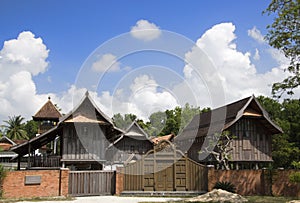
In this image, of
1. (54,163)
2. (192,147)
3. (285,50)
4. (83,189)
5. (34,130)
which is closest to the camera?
(285,50)

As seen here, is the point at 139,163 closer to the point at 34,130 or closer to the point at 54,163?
the point at 54,163

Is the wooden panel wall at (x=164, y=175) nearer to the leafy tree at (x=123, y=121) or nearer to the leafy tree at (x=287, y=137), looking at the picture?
the leafy tree at (x=123, y=121)

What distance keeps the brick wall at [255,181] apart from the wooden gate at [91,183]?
19.9 ft

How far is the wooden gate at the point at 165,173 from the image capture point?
2039cm

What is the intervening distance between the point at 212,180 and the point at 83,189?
778 cm

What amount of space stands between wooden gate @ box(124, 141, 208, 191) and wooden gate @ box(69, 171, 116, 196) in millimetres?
956

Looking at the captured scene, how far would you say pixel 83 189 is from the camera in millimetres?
19594

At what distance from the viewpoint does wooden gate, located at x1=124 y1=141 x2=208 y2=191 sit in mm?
20391

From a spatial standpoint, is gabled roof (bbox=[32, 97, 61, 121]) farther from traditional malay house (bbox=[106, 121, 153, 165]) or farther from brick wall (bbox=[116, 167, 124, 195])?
brick wall (bbox=[116, 167, 124, 195])

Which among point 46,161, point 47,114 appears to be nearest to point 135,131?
point 47,114

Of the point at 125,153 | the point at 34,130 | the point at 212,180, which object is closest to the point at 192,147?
the point at 125,153

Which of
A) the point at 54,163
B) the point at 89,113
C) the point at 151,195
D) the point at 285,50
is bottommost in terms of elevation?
the point at 151,195

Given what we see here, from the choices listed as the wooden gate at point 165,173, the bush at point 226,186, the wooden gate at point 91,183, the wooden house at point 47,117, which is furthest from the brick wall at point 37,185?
the wooden house at point 47,117

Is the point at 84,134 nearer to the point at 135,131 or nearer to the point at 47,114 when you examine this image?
the point at 135,131
